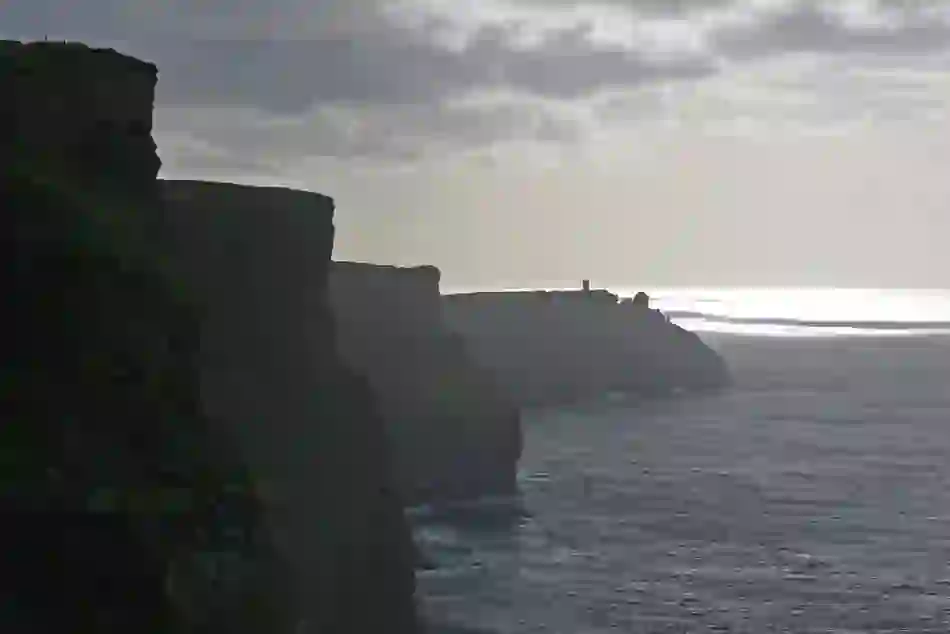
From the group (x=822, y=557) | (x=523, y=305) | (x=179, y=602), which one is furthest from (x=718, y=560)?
(x=523, y=305)

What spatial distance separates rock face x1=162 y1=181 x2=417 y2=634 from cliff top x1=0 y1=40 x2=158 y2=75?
25.9ft

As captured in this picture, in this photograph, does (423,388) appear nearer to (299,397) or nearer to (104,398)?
(299,397)

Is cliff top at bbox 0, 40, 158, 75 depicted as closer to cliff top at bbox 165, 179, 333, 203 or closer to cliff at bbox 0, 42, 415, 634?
cliff at bbox 0, 42, 415, 634

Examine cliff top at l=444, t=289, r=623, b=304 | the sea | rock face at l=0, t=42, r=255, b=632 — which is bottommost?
the sea

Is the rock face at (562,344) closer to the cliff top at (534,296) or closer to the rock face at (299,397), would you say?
the cliff top at (534,296)

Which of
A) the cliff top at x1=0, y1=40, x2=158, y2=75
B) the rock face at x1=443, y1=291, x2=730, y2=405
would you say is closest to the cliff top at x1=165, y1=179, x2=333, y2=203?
the cliff top at x1=0, y1=40, x2=158, y2=75

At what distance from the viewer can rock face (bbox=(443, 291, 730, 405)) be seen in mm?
165625

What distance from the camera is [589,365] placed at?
18288 centimetres

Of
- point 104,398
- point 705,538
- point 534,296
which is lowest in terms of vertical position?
point 705,538

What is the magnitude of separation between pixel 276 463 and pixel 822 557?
3328 cm

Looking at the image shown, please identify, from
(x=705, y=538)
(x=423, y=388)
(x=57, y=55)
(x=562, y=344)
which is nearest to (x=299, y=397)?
(x=57, y=55)

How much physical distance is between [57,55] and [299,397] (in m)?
20.0

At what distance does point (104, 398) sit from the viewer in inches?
1000

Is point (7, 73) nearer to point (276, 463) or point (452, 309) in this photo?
point (276, 463)
